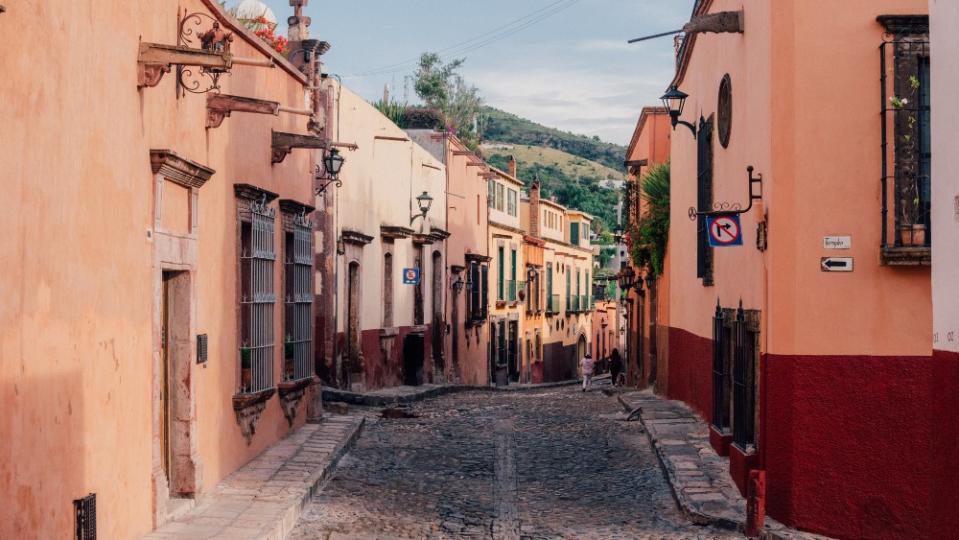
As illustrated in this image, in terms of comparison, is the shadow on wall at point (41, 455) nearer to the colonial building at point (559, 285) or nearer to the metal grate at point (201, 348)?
the metal grate at point (201, 348)

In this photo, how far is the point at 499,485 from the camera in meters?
12.4

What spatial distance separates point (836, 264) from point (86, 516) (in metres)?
5.61

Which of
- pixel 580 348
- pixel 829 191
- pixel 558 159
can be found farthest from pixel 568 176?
pixel 829 191

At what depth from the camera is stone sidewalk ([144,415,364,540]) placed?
357 inches

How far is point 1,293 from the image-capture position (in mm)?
6113

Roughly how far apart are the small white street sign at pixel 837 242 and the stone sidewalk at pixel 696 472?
2.16 meters

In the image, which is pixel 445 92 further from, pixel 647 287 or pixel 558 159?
pixel 558 159

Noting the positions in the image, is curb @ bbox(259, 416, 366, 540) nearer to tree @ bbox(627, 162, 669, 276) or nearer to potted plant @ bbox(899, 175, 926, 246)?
potted plant @ bbox(899, 175, 926, 246)

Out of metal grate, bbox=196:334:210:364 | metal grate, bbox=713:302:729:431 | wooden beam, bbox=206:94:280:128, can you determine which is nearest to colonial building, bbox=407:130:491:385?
metal grate, bbox=713:302:729:431

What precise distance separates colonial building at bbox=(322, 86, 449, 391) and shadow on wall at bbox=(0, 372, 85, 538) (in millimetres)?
11407

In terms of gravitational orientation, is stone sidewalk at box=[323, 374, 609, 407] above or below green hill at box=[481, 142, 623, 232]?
below

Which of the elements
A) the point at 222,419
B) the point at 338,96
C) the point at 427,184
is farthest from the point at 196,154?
the point at 427,184

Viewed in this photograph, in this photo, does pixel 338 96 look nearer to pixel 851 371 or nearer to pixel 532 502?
pixel 532 502

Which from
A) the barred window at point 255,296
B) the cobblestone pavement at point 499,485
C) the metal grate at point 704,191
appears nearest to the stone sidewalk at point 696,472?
the cobblestone pavement at point 499,485
